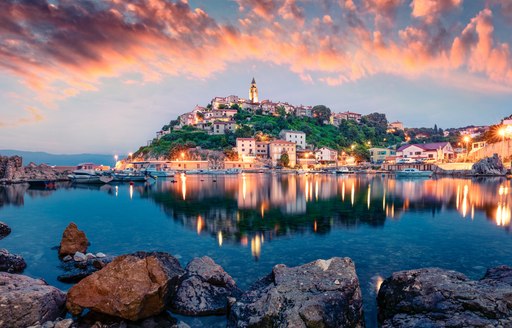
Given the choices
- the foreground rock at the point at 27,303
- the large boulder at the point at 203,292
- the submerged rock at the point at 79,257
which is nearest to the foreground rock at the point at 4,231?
the submerged rock at the point at 79,257

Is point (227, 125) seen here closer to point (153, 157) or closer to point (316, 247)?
point (153, 157)

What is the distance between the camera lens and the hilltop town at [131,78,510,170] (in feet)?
329

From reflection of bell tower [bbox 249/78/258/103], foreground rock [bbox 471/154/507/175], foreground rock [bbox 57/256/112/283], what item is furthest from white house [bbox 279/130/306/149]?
foreground rock [bbox 57/256/112/283]

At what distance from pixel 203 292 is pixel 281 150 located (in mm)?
96194

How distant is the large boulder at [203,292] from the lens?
7570 millimetres

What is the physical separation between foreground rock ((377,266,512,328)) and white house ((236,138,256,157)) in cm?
9628

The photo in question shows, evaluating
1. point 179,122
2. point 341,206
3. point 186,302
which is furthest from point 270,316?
point 179,122

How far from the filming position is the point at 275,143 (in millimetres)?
102375

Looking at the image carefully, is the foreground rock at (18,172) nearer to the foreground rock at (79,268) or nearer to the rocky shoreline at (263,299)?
the foreground rock at (79,268)

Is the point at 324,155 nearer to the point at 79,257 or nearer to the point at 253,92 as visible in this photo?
the point at 253,92

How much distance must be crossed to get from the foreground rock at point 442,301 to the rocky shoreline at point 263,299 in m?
0.02

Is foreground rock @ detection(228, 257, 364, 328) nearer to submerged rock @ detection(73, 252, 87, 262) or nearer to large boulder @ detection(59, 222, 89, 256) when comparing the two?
submerged rock @ detection(73, 252, 87, 262)

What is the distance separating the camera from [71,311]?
6832mm

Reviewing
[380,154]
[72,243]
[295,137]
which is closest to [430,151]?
[380,154]
